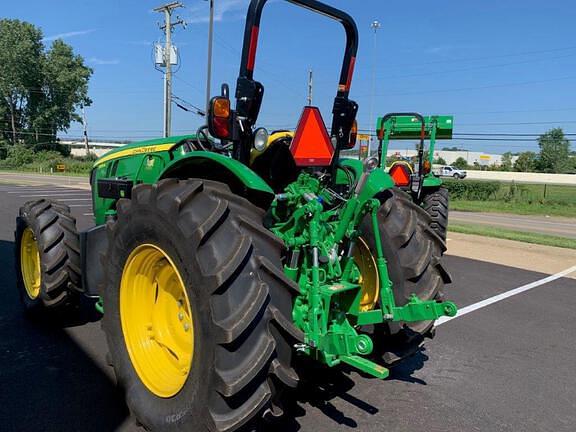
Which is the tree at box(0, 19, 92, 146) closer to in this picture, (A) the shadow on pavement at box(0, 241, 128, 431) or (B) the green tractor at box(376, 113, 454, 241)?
(B) the green tractor at box(376, 113, 454, 241)

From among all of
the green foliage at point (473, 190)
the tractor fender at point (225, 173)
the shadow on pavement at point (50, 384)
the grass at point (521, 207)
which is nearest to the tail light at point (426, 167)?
the shadow on pavement at point (50, 384)

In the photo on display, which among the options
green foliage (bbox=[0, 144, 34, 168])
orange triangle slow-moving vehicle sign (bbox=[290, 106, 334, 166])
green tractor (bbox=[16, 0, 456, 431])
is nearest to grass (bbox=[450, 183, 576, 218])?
green tractor (bbox=[16, 0, 456, 431])

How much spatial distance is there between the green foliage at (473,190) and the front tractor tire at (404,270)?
87.4 ft

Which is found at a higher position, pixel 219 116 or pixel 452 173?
pixel 219 116

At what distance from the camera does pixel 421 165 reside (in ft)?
31.8

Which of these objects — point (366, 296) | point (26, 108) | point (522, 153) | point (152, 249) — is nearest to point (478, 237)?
point (366, 296)

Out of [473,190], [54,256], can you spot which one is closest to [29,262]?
[54,256]

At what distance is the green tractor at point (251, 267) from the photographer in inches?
88.4

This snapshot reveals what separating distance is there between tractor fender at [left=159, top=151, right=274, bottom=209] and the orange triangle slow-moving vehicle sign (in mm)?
457

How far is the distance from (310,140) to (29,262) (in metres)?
3.48

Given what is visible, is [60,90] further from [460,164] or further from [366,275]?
[366,275]

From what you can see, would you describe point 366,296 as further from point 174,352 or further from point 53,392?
point 53,392

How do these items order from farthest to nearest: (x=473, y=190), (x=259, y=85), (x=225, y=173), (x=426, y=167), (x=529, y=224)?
(x=473, y=190), (x=529, y=224), (x=426, y=167), (x=225, y=173), (x=259, y=85)

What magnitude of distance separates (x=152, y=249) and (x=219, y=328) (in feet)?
2.58
